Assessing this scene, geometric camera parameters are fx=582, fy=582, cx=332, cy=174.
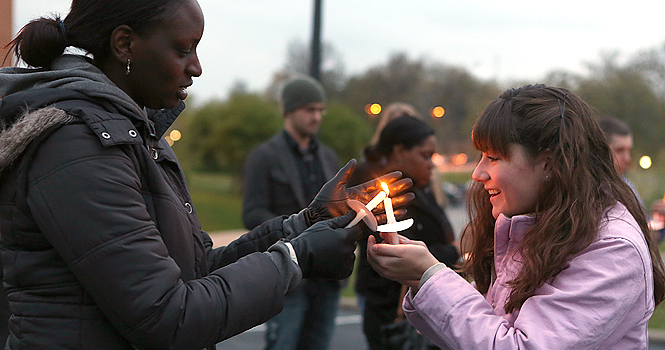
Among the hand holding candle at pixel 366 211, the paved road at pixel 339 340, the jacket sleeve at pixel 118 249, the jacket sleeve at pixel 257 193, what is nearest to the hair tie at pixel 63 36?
the jacket sleeve at pixel 118 249

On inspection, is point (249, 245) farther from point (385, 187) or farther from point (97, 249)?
point (97, 249)

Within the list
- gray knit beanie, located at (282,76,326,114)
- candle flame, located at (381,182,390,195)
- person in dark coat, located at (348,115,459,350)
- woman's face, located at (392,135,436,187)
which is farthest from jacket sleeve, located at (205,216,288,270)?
gray knit beanie, located at (282,76,326,114)

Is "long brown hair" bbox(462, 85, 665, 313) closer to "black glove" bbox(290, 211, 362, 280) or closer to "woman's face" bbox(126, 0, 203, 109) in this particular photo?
"black glove" bbox(290, 211, 362, 280)

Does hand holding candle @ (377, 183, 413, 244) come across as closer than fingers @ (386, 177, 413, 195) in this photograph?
Yes

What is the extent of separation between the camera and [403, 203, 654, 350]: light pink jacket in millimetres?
1537

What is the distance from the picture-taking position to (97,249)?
1.30 meters

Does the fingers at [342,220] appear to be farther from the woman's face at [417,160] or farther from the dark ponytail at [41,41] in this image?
the woman's face at [417,160]

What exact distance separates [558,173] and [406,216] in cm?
181

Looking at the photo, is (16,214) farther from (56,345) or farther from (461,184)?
(461,184)

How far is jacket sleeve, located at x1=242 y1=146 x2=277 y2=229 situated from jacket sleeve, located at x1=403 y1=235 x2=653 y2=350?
8.39 feet

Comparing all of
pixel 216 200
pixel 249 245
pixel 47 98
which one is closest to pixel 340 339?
pixel 249 245

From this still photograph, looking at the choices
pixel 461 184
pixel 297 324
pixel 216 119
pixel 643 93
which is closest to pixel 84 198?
pixel 297 324

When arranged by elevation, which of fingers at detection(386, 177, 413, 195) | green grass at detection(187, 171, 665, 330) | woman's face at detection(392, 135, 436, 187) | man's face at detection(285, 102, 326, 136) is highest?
fingers at detection(386, 177, 413, 195)

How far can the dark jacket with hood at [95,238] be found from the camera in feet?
4.32
